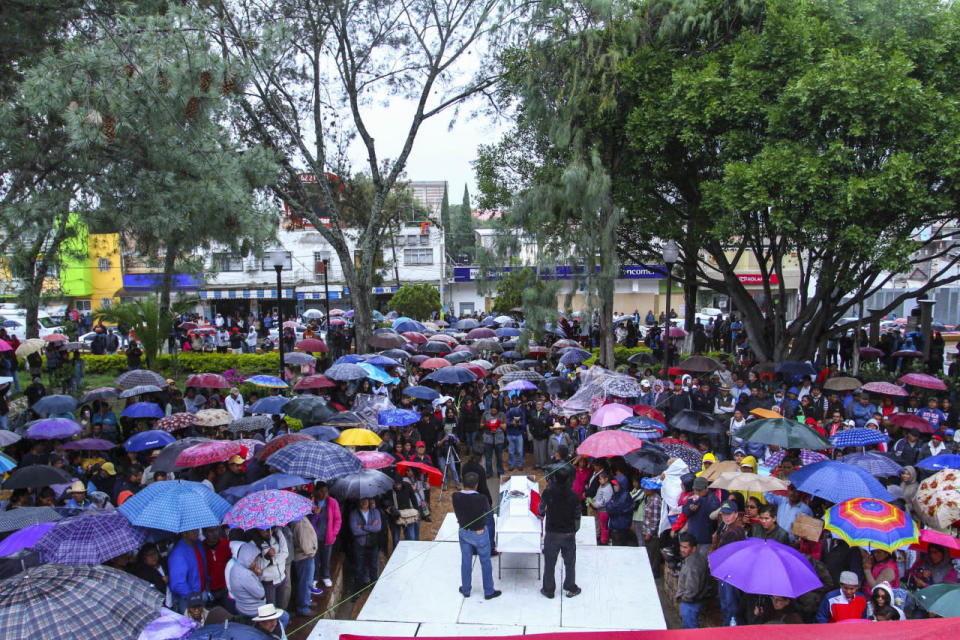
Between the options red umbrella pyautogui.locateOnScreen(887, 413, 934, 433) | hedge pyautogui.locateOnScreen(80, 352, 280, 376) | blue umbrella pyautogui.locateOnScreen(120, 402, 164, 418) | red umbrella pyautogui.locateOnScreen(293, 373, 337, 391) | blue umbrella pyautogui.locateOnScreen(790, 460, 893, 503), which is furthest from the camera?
hedge pyautogui.locateOnScreen(80, 352, 280, 376)

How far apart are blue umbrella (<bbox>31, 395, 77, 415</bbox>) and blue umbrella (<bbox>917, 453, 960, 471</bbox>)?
43.2 ft

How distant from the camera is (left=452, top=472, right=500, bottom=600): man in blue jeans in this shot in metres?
6.72

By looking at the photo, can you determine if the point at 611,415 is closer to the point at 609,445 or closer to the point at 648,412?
the point at 648,412

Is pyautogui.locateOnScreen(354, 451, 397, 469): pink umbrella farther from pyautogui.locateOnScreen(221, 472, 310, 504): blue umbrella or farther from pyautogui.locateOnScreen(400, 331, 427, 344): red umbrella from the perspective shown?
pyautogui.locateOnScreen(400, 331, 427, 344): red umbrella

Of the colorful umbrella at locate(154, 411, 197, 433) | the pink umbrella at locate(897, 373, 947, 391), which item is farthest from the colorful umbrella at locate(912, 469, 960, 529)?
the colorful umbrella at locate(154, 411, 197, 433)

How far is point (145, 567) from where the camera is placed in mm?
6207

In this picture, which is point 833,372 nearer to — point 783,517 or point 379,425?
point 783,517

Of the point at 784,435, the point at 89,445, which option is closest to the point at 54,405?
the point at 89,445

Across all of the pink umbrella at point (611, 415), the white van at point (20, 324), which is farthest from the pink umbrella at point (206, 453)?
the white van at point (20, 324)

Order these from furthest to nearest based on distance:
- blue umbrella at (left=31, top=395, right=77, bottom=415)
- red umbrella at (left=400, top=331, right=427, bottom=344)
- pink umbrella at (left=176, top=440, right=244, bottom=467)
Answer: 1. red umbrella at (left=400, top=331, right=427, bottom=344)
2. blue umbrella at (left=31, top=395, right=77, bottom=415)
3. pink umbrella at (left=176, top=440, right=244, bottom=467)

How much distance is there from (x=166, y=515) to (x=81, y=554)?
757 mm

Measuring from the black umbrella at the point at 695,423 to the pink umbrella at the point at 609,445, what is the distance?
1.70 m

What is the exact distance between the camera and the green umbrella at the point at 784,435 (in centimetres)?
906

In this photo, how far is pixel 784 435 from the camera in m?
9.21
